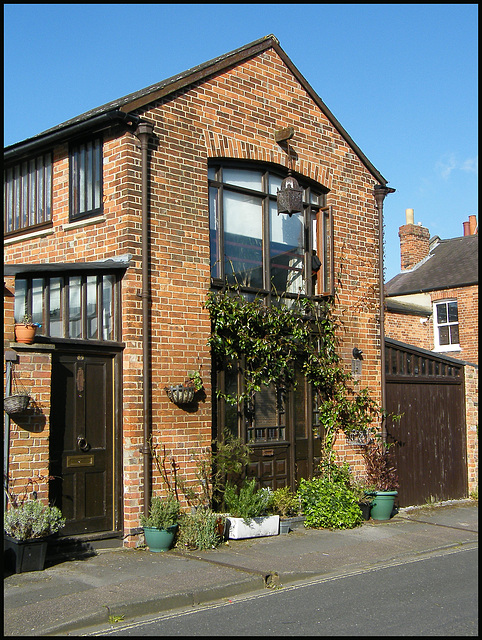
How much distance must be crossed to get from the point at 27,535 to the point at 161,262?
156 inches

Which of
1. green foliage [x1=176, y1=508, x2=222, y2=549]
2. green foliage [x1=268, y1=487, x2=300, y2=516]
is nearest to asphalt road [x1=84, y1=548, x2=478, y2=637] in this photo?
green foliage [x1=176, y1=508, x2=222, y2=549]

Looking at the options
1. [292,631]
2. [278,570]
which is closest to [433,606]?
[292,631]

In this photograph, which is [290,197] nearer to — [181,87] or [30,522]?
[181,87]

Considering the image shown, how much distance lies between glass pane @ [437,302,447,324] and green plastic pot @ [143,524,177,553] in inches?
684

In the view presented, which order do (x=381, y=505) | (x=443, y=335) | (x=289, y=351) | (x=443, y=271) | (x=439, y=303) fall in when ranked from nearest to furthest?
(x=289, y=351) → (x=381, y=505) → (x=443, y=335) → (x=439, y=303) → (x=443, y=271)

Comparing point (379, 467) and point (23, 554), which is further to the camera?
point (379, 467)

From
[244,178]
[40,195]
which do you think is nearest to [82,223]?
[40,195]

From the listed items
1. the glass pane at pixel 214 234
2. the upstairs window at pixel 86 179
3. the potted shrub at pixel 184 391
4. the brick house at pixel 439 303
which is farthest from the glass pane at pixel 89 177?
the brick house at pixel 439 303

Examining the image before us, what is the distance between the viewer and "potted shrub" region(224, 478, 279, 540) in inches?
390

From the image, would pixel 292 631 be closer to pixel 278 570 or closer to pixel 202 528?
pixel 278 570

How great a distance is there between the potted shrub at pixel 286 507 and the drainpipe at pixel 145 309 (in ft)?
7.23

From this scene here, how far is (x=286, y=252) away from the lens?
12.0 meters

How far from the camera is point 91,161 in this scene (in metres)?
10.3

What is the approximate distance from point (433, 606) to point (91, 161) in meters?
7.20
